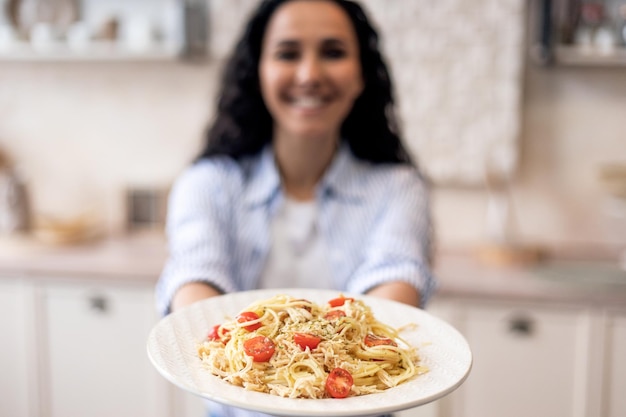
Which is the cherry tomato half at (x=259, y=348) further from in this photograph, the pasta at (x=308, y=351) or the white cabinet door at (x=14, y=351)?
the white cabinet door at (x=14, y=351)

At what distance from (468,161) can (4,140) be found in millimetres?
2183

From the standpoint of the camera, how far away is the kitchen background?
241cm

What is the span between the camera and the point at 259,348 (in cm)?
105

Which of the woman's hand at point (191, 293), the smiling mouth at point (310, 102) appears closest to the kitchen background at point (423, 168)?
the smiling mouth at point (310, 102)

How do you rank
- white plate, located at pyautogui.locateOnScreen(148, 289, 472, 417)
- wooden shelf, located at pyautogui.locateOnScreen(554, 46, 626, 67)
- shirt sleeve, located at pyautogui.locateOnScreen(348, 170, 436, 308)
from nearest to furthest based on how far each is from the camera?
1. white plate, located at pyautogui.locateOnScreen(148, 289, 472, 417)
2. shirt sleeve, located at pyautogui.locateOnScreen(348, 170, 436, 308)
3. wooden shelf, located at pyautogui.locateOnScreen(554, 46, 626, 67)

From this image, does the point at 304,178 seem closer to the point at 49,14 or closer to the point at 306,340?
the point at 306,340

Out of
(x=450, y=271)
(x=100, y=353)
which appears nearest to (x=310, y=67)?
(x=450, y=271)

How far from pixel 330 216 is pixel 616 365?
1288 mm

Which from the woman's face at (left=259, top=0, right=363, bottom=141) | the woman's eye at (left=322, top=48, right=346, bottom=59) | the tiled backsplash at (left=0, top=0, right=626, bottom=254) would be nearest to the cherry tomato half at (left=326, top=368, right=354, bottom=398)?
the woman's face at (left=259, top=0, right=363, bottom=141)

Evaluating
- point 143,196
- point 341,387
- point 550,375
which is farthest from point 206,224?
point 143,196

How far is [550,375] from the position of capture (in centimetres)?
240

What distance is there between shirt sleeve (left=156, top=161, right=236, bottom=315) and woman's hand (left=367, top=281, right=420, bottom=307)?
0.32 metres

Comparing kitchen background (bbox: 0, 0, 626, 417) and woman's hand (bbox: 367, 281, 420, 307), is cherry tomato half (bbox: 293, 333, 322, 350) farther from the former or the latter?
kitchen background (bbox: 0, 0, 626, 417)

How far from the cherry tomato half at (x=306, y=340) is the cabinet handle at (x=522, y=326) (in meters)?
1.50
